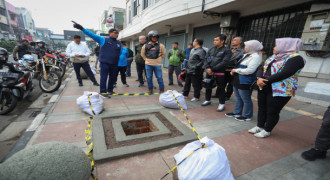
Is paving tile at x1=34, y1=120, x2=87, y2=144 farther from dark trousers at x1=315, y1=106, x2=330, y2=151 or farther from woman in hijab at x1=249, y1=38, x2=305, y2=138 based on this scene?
dark trousers at x1=315, y1=106, x2=330, y2=151

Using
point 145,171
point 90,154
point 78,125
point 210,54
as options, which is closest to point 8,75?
point 78,125

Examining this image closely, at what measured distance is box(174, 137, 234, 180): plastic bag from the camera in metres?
1.51

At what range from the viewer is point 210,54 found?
151 inches

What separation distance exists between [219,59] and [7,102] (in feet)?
17.1

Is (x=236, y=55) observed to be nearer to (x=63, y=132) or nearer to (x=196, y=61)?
(x=196, y=61)

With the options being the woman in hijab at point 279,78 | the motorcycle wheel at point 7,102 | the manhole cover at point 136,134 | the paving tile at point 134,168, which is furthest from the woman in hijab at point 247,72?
the motorcycle wheel at point 7,102

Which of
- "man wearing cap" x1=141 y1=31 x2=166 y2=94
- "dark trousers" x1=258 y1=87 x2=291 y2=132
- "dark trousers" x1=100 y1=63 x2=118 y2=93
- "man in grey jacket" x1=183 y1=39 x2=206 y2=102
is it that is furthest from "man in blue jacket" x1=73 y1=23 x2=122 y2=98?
"dark trousers" x1=258 y1=87 x2=291 y2=132

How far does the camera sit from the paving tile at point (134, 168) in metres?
1.79

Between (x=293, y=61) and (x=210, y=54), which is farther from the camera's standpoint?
(x=210, y=54)

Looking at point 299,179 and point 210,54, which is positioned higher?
point 210,54

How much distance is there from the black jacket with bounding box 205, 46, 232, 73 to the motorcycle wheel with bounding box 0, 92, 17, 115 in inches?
190

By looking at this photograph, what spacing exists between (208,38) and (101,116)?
745cm

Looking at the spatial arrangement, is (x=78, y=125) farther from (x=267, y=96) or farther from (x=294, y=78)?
(x=294, y=78)

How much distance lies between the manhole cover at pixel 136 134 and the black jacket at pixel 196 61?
4.85ft
